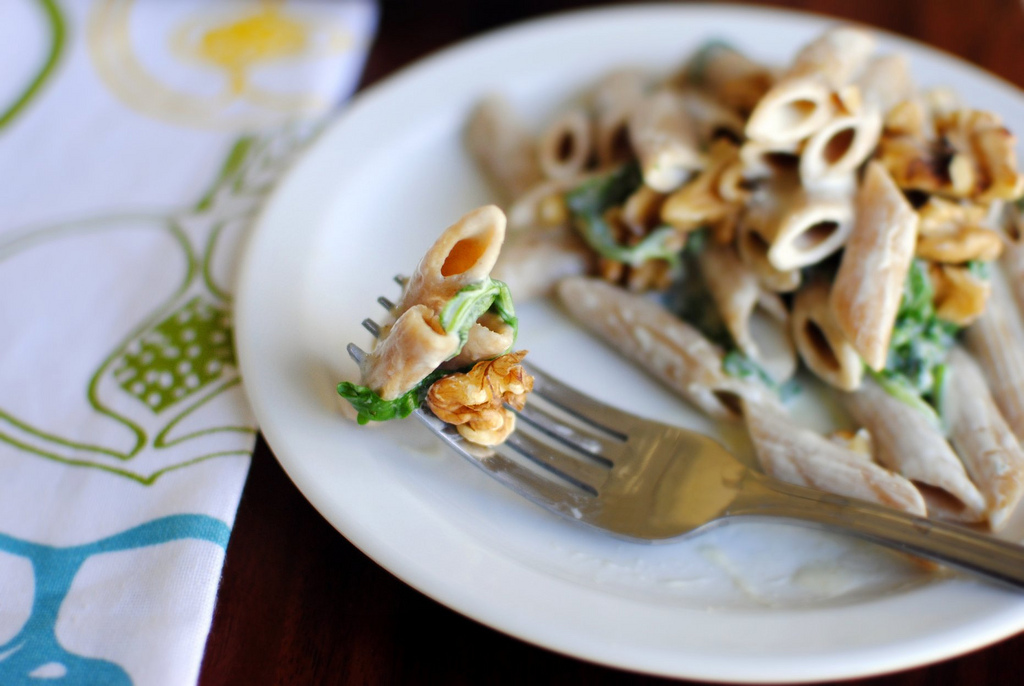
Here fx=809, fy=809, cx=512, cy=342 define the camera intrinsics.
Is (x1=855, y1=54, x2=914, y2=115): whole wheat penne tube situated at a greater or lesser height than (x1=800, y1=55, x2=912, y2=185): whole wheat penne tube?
greater

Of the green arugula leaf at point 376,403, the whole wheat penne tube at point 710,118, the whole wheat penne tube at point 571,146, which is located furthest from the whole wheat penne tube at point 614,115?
the green arugula leaf at point 376,403

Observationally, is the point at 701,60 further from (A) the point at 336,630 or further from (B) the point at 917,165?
(A) the point at 336,630

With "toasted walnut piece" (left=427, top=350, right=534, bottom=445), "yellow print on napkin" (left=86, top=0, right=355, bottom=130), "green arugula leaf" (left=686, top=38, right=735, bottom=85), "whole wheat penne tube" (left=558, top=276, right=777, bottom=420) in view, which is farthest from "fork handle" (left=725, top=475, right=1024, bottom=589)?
"yellow print on napkin" (left=86, top=0, right=355, bottom=130)

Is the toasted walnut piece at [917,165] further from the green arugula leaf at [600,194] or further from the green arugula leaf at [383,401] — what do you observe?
the green arugula leaf at [383,401]

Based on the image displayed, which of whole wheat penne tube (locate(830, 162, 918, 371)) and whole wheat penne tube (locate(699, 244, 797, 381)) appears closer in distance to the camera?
whole wheat penne tube (locate(830, 162, 918, 371))

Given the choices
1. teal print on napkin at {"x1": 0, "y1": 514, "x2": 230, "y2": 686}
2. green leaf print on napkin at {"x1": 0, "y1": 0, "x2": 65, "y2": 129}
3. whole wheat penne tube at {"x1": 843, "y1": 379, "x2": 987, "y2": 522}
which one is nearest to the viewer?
teal print on napkin at {"x1": 0, "y1": 514, "x2": 230, "y2": 686}

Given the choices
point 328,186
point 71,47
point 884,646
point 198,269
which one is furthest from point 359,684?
point 71,47

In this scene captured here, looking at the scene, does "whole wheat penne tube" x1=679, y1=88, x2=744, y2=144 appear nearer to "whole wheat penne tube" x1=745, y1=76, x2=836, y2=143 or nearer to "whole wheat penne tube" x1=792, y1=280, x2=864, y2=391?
"whole wheat penne tube" x1=745, y1=76, x2=836, y2=143
